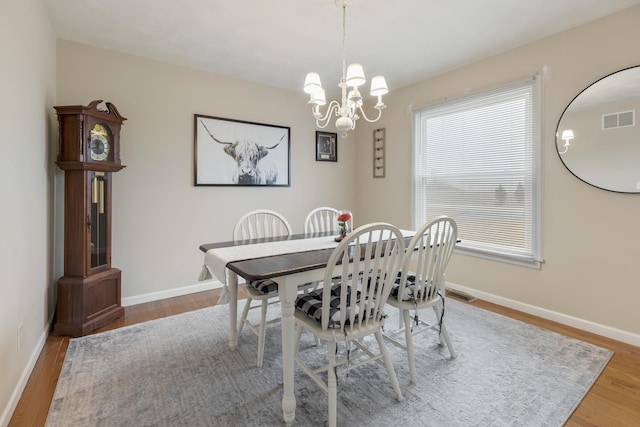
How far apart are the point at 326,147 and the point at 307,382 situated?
3.12 metres

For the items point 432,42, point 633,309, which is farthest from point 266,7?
point 633,309

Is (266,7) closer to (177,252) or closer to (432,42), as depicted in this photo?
(432,42)

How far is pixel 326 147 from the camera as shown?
4320 mm

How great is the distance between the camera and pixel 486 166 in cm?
315

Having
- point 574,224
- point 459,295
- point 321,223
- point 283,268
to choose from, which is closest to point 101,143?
point 321,223

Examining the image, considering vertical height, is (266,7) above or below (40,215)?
above

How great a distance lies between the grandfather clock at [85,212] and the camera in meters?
2.35

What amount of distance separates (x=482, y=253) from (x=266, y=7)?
290cm

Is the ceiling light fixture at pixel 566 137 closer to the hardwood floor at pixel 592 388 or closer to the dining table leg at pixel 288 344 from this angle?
the hardwood floor at pixel 592 388

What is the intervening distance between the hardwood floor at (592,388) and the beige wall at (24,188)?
0.06 meters

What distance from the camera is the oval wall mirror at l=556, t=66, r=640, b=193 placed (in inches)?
87.7

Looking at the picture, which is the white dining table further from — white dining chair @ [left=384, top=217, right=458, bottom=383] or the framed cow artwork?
the framed cow artwork

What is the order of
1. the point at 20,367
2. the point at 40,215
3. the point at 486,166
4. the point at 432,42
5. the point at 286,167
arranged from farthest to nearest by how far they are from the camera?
Result: the point at 286,167 → the point at 486,166 → the point at 432,42 → the point at 40,215 → the point at 20,367

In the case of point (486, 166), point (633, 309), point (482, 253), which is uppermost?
point (486, 166)
